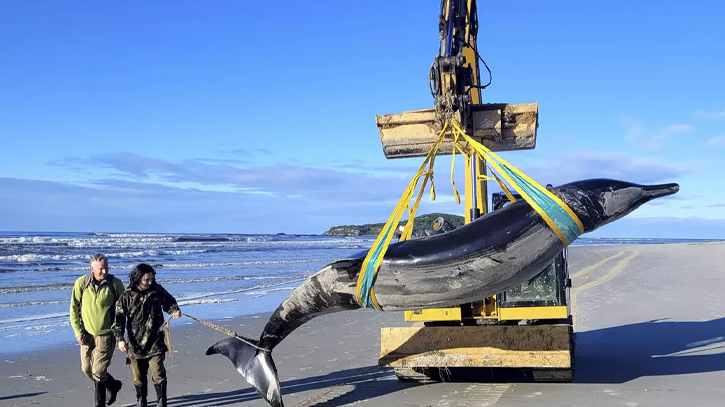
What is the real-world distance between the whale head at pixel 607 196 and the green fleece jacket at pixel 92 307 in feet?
15.3

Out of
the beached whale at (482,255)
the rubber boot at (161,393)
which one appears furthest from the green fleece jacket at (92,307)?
the beached whale at (482,255)

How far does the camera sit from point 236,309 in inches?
660

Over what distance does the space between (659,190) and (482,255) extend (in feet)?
5.49

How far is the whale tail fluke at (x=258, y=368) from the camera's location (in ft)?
22.3

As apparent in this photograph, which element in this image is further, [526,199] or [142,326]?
[142,326]

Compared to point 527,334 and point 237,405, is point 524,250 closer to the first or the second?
point 527,334

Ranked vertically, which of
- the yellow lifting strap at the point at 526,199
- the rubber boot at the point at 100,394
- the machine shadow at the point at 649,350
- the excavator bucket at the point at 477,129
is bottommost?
the machine shadow at the point at 649,350

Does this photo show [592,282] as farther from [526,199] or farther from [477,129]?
[526,199]

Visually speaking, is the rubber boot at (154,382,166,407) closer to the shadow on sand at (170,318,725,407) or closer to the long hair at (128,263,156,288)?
the shadow on sand at (170,318,725,407)

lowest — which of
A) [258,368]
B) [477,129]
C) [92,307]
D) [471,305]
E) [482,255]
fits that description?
[258,368]

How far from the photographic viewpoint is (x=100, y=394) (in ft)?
23.6

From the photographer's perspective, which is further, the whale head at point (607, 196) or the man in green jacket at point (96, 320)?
the man in green jacket at point (96, 320)

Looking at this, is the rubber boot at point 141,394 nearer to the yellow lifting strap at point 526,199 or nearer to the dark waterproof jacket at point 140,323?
the dark waterproof jacket at point 140,323

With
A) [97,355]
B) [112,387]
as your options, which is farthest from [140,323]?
[112,387]
